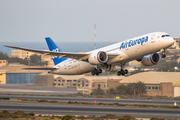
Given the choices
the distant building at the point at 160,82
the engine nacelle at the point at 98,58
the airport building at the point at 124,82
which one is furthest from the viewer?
the airport building at the point at 124,82

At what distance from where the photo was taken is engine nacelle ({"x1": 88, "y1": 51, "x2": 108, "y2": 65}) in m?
47.2

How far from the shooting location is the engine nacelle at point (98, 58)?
1860 inches

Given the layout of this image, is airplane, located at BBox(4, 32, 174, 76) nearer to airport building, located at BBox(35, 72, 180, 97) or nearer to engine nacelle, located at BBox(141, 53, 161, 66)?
engine nacelle, located at BBox(141, 53, 161, 66)

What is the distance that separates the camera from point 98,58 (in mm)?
47125

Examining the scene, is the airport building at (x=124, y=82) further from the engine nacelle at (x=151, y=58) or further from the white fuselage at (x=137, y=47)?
the white fuselage at (x=137, y=47)

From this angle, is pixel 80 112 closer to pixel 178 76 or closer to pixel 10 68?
pixel 178 76

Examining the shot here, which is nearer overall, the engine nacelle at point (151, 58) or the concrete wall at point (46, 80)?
the engine nacelle at point (151, 58)

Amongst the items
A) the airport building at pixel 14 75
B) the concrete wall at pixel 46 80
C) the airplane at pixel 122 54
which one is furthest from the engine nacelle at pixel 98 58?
the airport building at pixel 14 75

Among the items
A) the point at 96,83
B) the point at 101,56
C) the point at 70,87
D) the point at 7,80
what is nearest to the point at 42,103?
the point at 101,56

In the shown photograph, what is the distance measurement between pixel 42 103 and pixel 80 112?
13462 millimetres

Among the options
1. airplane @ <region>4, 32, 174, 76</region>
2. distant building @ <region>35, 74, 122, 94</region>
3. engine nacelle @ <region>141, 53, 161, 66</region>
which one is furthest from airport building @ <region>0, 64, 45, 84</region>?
engine nacelle @ <region>141, 53, 161, 66</region>

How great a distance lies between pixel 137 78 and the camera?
89.2 m

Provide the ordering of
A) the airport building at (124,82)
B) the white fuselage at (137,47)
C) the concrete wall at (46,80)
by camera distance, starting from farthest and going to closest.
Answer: the concrete wall at (46,80), the airport building at (124,82), the white fuselage at (137,47)

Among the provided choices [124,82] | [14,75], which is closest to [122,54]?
[124,82]
